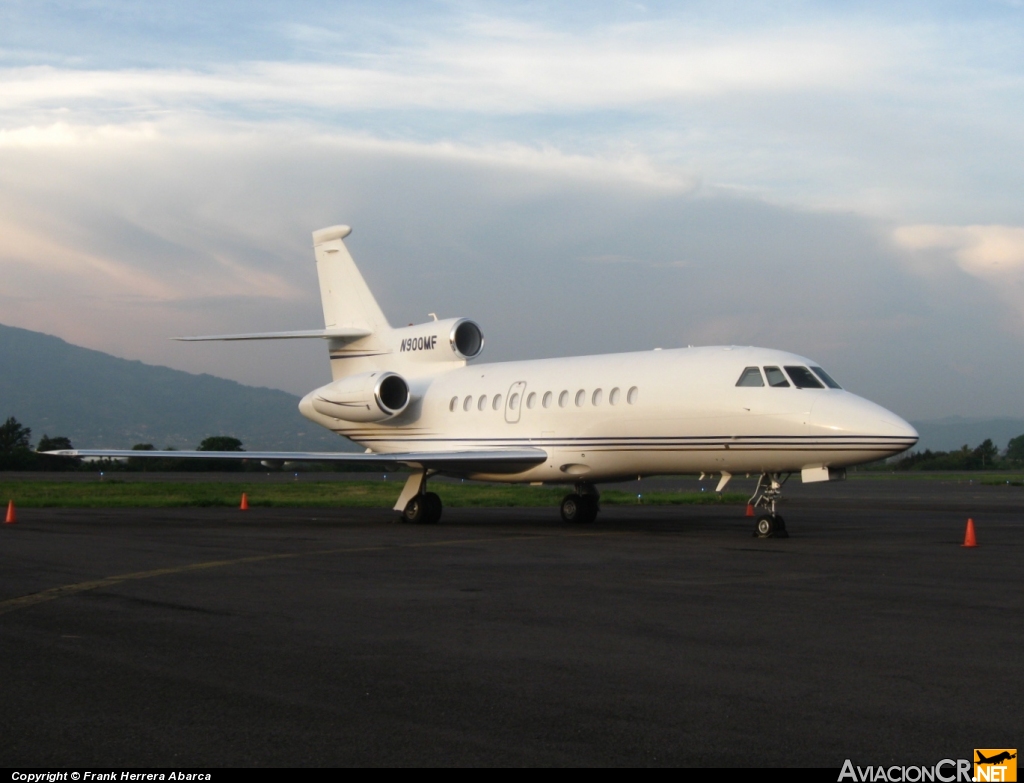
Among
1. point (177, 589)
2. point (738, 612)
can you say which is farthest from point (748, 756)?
point (177, 589)

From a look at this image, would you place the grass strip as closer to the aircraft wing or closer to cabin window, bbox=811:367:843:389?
the aircraft wing

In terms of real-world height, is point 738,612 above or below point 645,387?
below

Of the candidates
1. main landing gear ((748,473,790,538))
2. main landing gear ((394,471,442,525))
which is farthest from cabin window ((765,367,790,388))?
main landing gear ((394,471,442,525))

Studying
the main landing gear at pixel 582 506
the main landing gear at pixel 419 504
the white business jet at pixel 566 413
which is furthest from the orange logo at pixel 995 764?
the main landing gear at pixel 419 504

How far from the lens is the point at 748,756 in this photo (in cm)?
534

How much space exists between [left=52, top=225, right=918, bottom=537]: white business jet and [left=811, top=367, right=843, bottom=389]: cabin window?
0.08 feet

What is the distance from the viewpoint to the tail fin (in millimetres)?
28547

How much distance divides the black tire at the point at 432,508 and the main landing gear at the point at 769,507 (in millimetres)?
6760

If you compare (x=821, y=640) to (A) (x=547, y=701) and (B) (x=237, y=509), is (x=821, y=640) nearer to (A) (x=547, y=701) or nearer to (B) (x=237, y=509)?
(A) (x=547, y=701)

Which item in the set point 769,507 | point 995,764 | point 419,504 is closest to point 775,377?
point 769,507

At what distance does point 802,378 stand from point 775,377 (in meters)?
0.45

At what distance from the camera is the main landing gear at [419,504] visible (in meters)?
23.5

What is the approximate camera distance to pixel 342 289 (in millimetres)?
28859

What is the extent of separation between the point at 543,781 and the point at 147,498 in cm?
2981
